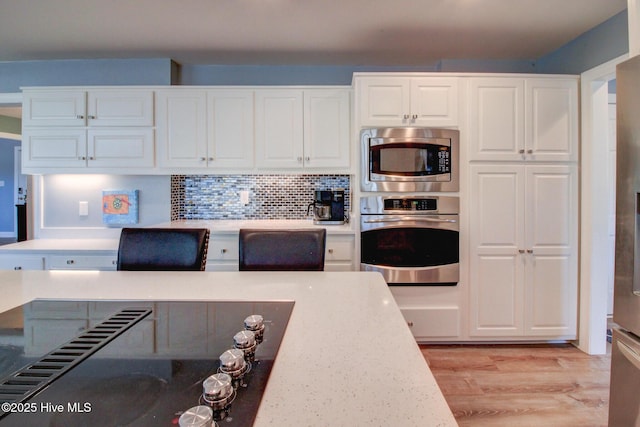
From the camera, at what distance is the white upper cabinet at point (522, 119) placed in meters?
2.56

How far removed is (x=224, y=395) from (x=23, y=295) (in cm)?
105

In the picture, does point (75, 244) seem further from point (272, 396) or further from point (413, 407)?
point (413, 407)

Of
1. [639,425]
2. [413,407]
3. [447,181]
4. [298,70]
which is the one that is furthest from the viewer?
[298,70]

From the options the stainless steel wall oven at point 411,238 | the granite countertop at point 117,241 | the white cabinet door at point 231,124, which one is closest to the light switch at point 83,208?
the granite countertop at point 117,241

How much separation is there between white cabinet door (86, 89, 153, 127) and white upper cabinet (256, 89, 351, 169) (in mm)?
939

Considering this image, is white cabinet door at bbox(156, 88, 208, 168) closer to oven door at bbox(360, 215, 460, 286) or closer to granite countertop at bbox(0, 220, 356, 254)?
granite countertop at bbox(0, 220, 356, 254)

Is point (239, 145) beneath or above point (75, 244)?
above

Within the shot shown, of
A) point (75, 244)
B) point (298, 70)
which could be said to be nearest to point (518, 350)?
point (298, 70)

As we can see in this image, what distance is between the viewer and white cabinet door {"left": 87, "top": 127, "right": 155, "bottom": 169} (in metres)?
2.83

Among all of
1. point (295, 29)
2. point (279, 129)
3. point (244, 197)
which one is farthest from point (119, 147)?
point (295, 29)

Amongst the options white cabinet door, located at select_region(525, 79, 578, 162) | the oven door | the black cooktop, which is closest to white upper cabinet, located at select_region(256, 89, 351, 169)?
the oven door

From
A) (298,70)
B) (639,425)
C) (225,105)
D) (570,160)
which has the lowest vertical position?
(639,425)

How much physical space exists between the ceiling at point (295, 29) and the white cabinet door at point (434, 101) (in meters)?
0.39

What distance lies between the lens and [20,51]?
2.87 meters
